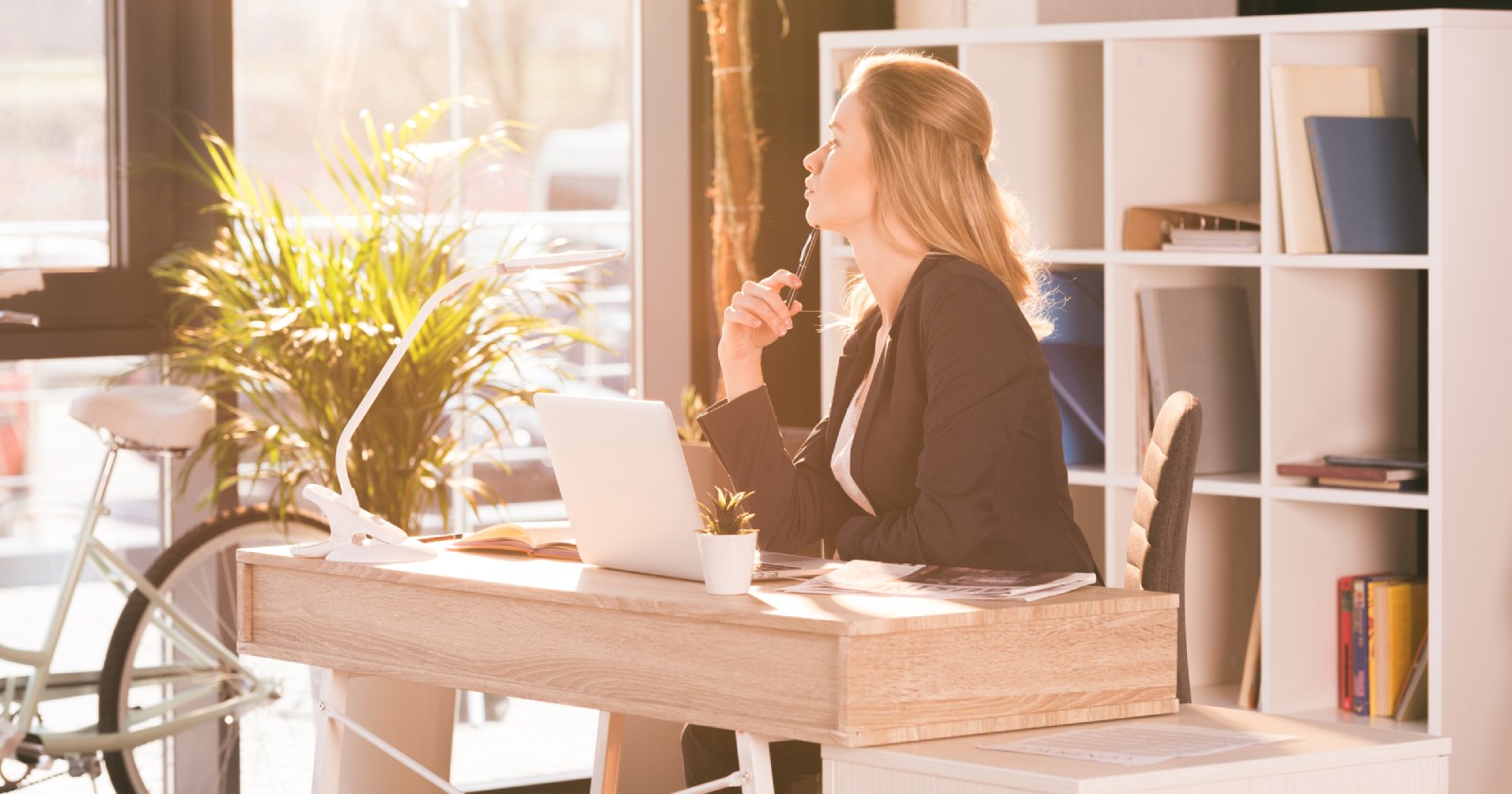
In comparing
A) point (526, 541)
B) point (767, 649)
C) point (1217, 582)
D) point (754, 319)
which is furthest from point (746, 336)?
point (1217, 582)

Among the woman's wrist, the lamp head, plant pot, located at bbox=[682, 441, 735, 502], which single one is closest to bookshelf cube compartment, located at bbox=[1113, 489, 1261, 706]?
plant pot, located at bbox=[682, 441, 735, 502]

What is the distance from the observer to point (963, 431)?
2441 mm

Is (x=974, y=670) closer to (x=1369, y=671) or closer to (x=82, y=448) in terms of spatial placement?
(x=1369, y=671)

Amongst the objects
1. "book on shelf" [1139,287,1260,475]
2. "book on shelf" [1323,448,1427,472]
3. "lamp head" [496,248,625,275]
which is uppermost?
"lamp head" [496,248,625,275]

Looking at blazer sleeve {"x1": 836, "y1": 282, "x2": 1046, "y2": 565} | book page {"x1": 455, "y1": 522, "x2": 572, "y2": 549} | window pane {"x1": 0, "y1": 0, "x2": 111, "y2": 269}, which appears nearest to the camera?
blazer sleeve {"x1": 836, "y1": 282, "x2": 1046, "y2": 565}

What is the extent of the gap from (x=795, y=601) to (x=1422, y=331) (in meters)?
2.08

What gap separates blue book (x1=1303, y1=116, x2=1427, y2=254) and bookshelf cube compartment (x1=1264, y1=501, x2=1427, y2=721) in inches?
19.9

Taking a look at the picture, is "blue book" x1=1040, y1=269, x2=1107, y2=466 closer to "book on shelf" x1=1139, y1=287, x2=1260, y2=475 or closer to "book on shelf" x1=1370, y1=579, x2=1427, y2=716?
"book on shelf" x1=1139, y1=287, x2=1260, y2=475

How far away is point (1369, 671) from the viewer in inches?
137

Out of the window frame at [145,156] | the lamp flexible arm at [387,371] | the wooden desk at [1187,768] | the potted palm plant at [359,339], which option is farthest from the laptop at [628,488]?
the window frame at [145,156]

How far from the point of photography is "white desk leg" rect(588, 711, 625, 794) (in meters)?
2.76

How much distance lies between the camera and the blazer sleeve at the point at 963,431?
2420 mm

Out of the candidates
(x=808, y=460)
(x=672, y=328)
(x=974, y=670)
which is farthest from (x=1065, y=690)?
(x=672, y=328)

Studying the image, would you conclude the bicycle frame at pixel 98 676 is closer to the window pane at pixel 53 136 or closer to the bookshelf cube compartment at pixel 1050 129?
the window pane at pixel 53 136
